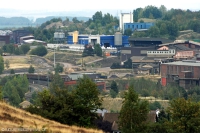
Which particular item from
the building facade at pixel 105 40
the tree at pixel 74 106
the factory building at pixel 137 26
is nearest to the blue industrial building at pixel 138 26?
the factory building at pixel 137 26

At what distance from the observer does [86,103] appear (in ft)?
43.9

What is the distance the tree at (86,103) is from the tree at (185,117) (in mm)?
1538

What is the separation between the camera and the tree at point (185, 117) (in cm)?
1298

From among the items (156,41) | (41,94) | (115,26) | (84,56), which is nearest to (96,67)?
(84,56)

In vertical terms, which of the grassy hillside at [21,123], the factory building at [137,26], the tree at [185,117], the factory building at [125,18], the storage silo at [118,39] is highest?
the grassy hillside at [21,123]

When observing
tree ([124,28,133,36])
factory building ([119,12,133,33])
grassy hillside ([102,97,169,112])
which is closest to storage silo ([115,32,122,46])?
tree ([124,28,133,36])

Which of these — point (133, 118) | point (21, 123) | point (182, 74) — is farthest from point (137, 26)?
point (21, 123)

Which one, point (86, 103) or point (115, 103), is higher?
point (86, 103)

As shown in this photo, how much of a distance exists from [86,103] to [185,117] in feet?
6.48

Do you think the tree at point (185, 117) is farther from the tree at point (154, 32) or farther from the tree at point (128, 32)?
the tree at point (128, 32)

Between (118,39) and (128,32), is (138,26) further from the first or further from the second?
(118,39)

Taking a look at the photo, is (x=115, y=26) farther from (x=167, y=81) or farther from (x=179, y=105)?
(x=179, y=105)

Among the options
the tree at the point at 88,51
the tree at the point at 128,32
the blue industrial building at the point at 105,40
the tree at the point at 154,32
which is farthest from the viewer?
the tree at the point at 128,32

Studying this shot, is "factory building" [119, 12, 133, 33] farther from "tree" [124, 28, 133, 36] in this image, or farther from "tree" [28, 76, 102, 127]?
"tree" [28, 76, 102, 127]
